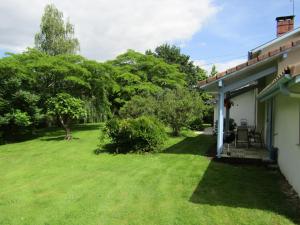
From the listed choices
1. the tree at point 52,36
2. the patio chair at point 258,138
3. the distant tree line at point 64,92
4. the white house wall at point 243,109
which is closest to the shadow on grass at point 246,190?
the patio chair at point 258,138

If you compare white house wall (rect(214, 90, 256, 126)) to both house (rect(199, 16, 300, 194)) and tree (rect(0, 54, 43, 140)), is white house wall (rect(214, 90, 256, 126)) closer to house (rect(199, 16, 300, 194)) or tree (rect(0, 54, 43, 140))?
house (rect(199, 16, 300, 194))

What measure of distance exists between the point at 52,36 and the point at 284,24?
20.4 metres

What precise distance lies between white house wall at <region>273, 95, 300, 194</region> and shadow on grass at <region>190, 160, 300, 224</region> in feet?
1.16

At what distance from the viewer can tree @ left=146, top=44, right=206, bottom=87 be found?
42312mm

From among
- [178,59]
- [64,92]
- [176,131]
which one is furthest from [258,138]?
[178,59]

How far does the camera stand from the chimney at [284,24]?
571 inches

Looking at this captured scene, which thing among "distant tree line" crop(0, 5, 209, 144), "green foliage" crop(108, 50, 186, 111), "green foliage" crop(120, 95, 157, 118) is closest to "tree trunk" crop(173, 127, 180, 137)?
"distant tree line" crop(0, 5, 209, 144)

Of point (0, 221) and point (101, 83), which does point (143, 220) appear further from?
point (101, 83)

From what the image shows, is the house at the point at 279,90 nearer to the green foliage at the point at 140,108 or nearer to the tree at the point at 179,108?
the tree at the point at 179,108

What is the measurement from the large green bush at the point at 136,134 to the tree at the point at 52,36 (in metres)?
18.2

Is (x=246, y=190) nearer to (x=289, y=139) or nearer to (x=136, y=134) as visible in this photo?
(x=289, y=139)

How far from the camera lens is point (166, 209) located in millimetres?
5164

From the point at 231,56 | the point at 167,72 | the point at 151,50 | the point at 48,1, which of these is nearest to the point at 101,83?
the point at 167,72

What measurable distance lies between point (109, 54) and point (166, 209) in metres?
30.8
